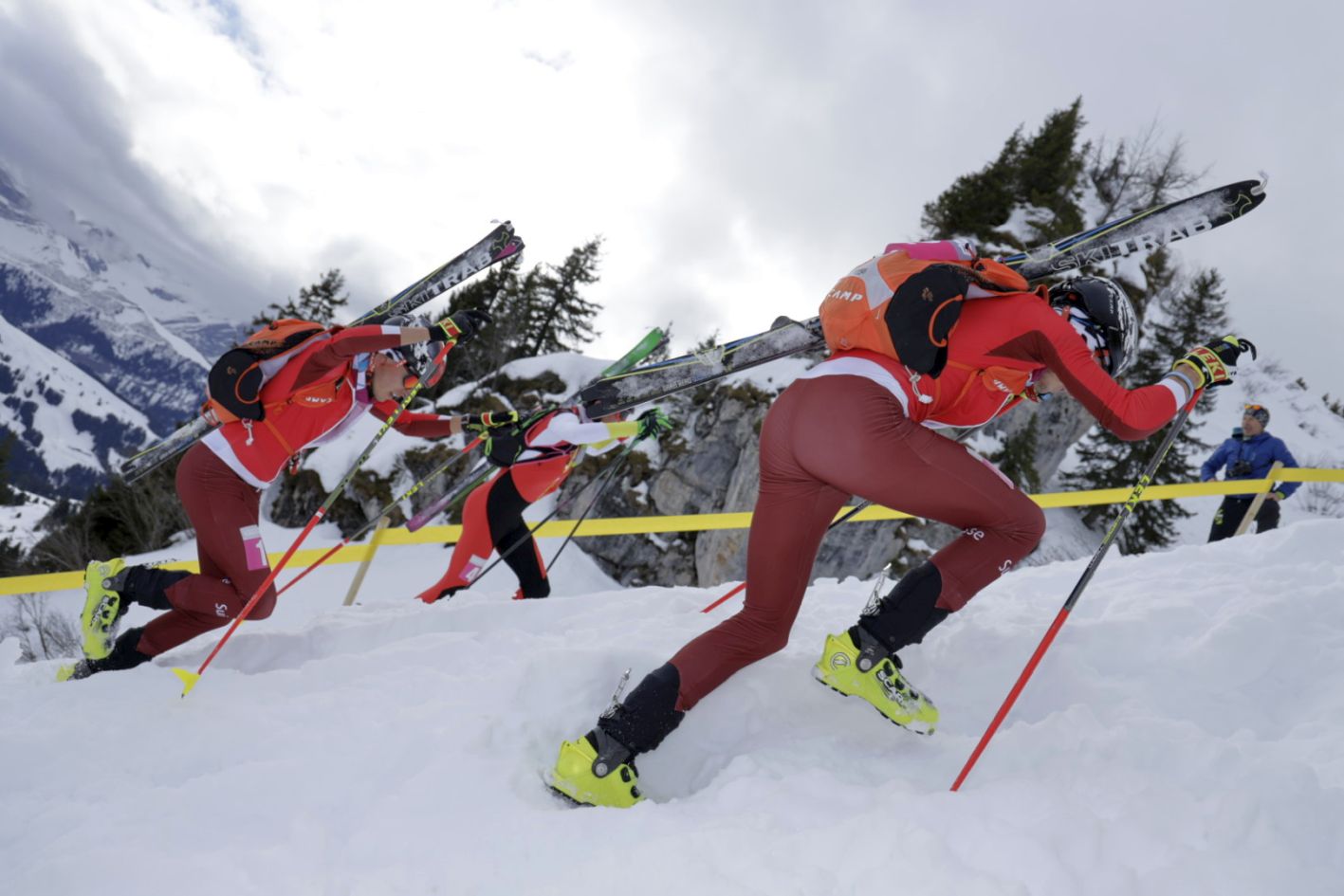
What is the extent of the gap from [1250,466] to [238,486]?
10.6 metres

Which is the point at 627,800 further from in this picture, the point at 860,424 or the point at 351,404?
the point at 351,404

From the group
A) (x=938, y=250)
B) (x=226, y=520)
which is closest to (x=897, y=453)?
(x=938, y=250)

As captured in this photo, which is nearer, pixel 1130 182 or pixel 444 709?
pixel 444 709

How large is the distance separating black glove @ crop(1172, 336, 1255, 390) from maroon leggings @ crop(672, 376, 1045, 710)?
0.94 m

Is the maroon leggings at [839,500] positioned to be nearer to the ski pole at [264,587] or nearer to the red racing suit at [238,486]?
the ski pole at [264,587]

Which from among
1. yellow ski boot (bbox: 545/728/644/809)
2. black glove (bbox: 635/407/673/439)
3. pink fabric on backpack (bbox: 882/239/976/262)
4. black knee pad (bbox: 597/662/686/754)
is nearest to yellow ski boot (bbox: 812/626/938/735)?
black knee pad (bbox: 597/662/686/754)

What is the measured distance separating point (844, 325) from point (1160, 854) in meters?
1.91

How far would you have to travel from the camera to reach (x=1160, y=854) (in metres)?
1.83

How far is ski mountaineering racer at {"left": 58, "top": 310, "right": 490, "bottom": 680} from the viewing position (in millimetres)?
3670

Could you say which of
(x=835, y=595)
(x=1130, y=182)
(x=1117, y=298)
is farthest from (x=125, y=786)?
(x=1130, y=182)

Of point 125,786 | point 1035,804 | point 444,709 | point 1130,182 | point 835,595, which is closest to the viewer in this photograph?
point 1035,804

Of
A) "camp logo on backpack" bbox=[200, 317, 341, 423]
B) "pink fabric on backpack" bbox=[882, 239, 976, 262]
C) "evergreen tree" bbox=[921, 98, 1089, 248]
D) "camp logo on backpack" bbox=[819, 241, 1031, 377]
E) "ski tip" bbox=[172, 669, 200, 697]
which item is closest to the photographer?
"camp logo on backpack" bbox=[819, 241, 1031, 377]

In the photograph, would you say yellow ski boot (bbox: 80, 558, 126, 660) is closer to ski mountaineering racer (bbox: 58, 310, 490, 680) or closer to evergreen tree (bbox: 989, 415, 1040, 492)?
ski mountaineering racer (bbox: 58, 310, 490, 680)

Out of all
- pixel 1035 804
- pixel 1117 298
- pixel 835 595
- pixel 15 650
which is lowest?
pixel 15 650
